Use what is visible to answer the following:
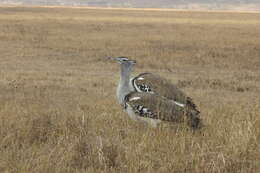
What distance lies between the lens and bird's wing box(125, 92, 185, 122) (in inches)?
208

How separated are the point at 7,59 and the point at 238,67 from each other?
24.8ft

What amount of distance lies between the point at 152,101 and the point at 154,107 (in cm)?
9

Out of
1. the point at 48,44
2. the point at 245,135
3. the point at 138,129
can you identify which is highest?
the point at 245,135

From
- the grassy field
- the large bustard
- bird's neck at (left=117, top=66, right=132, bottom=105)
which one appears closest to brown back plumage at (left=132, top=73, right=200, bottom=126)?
the large bustard

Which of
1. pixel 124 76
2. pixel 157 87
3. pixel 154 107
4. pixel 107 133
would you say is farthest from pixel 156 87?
pixel 107 133

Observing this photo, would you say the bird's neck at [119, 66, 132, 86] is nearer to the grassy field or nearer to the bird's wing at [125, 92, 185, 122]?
the bird's wing at [125, 92, 185, 122]

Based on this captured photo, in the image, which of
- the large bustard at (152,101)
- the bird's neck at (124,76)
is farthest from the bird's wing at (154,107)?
the bird's neck at (124,76)

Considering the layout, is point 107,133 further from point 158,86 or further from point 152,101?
point 158,86

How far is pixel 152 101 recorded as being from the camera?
17.8 ft

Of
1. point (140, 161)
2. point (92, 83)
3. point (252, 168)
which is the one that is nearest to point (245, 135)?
point (252, 168)

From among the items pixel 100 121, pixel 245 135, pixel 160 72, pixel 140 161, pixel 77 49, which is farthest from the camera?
pixel 77 49

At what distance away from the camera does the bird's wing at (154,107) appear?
5.29m

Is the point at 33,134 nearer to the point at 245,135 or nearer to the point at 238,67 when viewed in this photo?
the point at 245,135

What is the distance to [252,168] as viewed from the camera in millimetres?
4262
